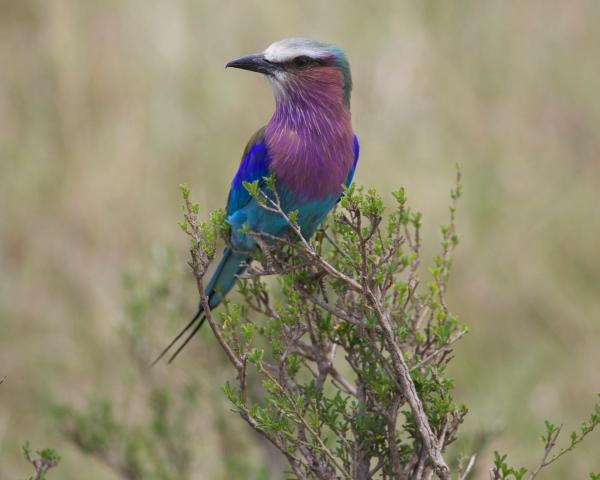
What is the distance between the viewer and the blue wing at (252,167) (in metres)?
2.94

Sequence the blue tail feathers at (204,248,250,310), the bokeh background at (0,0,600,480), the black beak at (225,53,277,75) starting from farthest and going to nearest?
the bokeh background at (0,0,600,480)
the blue tail feathers at (204,248,250,310)
the black beak at (225,53,277,75)

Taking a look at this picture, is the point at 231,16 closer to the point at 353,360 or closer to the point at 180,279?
the point at 180,279

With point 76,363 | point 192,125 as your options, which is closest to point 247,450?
point 76,363

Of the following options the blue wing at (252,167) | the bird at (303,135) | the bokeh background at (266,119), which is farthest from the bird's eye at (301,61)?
the bokeh background at (266,119)

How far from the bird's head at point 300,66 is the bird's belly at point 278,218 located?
341mm

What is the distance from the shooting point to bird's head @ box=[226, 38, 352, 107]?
288 cm

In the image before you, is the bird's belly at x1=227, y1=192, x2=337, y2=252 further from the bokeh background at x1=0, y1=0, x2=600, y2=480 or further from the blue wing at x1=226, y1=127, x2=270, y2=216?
the bokeh background at x1=0, y1=0, x2=600, y2=480

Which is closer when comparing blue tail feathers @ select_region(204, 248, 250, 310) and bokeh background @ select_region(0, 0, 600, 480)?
blue tail feathers @ select_region(204, 248, 250, 310)

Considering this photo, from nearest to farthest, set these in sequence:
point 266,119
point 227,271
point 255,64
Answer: point 255,64
point 227,271
point 266,119

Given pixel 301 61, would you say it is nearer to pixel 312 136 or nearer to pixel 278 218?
pixel 312 136

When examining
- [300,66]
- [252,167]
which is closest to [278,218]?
[252,167]

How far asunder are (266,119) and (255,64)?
3.52m

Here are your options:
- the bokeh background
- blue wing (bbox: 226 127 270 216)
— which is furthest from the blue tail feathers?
the bokeh background

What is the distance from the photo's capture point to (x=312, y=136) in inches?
113
